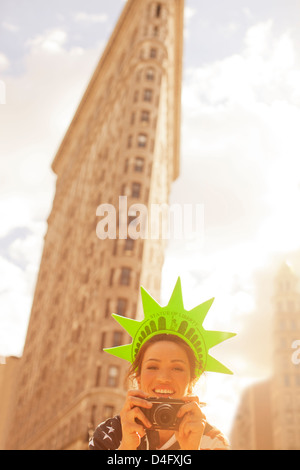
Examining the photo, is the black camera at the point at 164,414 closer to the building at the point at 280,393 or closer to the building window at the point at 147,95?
the building window at the point at 147,95

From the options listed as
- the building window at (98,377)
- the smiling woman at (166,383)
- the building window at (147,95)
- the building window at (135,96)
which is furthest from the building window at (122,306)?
the smiling woman at (166,383)

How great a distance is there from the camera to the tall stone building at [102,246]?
53.4 metres

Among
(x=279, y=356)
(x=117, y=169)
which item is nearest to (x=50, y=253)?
(x=117, y=169)

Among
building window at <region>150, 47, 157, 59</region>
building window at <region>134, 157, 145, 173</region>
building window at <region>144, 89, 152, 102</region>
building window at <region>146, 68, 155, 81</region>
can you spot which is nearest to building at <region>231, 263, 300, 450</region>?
building window at <region>134, 157, 145, 173</region>

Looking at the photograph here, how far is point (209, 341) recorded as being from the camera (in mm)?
5680

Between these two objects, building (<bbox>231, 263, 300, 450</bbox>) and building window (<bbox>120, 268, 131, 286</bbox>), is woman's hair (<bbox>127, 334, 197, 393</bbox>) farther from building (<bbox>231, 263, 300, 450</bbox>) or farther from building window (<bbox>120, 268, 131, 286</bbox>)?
building (<bbox>231, 263, 300, 450</bbox>)

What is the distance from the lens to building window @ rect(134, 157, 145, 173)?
63.5 m

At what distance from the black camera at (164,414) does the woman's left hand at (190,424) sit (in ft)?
0.16

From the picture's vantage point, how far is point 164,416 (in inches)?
181

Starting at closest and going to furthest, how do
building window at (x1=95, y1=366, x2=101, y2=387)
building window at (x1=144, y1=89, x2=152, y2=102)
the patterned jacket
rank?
the patterned jacket, building window at (x1=95, y1=366, x2=101, y2=387), building window at (x1=144, y1=89, x2=152, y2=102)

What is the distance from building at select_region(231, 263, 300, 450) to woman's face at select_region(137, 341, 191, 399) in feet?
325

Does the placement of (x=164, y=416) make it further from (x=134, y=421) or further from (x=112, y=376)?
(x=112, y=376)

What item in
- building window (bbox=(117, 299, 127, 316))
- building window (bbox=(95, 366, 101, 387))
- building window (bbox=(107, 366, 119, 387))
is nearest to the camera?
building window (bbox=(95, 366, 101, 387))
